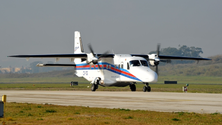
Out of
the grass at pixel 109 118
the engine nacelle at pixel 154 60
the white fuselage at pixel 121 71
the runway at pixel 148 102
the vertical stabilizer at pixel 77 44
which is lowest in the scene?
the grass at pixel 109 118

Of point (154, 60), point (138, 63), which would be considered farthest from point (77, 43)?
point (138, 63)

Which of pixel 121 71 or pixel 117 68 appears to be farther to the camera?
pixel 117 68

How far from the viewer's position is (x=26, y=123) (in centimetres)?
1411

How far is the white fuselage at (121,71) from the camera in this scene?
122ft

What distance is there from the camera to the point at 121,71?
40.2 metres

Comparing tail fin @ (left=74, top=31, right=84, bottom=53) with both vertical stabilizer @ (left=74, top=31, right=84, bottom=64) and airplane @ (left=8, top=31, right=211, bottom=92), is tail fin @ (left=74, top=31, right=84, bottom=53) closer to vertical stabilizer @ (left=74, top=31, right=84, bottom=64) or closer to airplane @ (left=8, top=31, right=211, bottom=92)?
vertical stabilizer @ (left=74, top=31, right=84, bottom=64)

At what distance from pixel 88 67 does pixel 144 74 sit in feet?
32.6

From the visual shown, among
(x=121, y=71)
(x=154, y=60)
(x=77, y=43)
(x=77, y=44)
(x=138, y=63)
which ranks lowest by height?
(x=121, y=71)

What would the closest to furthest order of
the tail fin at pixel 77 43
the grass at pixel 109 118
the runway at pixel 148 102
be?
the grass at pixel 109 118 → the runway at pixel 148 102 → the tail fin at pixel 77 43

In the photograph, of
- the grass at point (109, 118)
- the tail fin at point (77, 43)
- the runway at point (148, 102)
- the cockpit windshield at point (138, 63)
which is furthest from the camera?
the tail fin at point (77, 43)

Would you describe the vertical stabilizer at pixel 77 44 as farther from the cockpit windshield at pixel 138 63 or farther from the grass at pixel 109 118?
the grass at pixel 109 118

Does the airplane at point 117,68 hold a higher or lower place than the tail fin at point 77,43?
lower

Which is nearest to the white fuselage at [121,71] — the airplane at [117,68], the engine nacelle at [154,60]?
the airplane at [117,68]

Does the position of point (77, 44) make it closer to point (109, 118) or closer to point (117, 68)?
point (117, 68)
